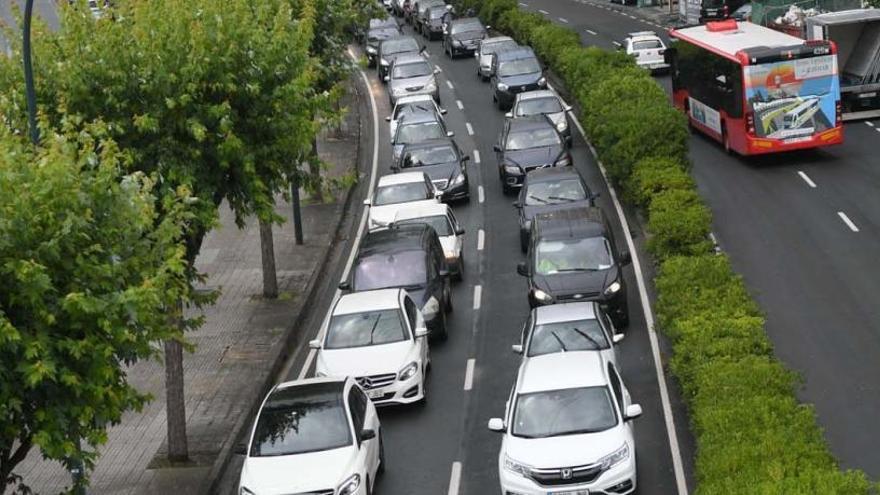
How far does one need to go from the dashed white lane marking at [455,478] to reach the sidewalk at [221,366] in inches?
128

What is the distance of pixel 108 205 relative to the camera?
13.9 metres

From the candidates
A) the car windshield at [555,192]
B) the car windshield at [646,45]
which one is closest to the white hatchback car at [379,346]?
the car windshield at [555,192]

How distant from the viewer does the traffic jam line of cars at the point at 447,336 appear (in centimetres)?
1723

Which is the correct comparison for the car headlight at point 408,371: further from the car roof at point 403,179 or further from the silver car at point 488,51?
the silver car at point 488,51

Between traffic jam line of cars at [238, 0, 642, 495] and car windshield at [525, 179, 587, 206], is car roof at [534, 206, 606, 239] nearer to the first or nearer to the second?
traffic jam line of cars at [238, 0, 642, 495]

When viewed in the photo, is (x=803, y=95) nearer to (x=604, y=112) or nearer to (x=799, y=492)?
(x=604, y=112)

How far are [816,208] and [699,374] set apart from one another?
1381 cm

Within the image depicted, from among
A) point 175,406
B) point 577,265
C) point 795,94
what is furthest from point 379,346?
point 795,94

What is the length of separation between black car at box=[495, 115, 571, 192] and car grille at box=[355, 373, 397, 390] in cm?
1398

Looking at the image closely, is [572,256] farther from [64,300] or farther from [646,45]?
[646,45]

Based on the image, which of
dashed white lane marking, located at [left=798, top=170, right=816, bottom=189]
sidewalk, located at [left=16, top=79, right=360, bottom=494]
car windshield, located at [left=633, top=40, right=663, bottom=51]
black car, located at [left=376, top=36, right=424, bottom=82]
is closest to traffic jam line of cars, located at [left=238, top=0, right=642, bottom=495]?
sidewalk, located at [left=16, top=79, right=360, bottom=494]

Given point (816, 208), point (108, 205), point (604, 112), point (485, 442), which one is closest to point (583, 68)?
point (604, 112)

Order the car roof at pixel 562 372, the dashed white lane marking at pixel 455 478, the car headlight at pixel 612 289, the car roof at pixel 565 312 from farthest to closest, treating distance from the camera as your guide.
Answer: the car headlight at pixel 612 289
the car roof at pixel 565 312
the dashed white lane marking at pixel 455 478
the car roof at pixel 562 372

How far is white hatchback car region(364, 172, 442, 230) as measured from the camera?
102ft
